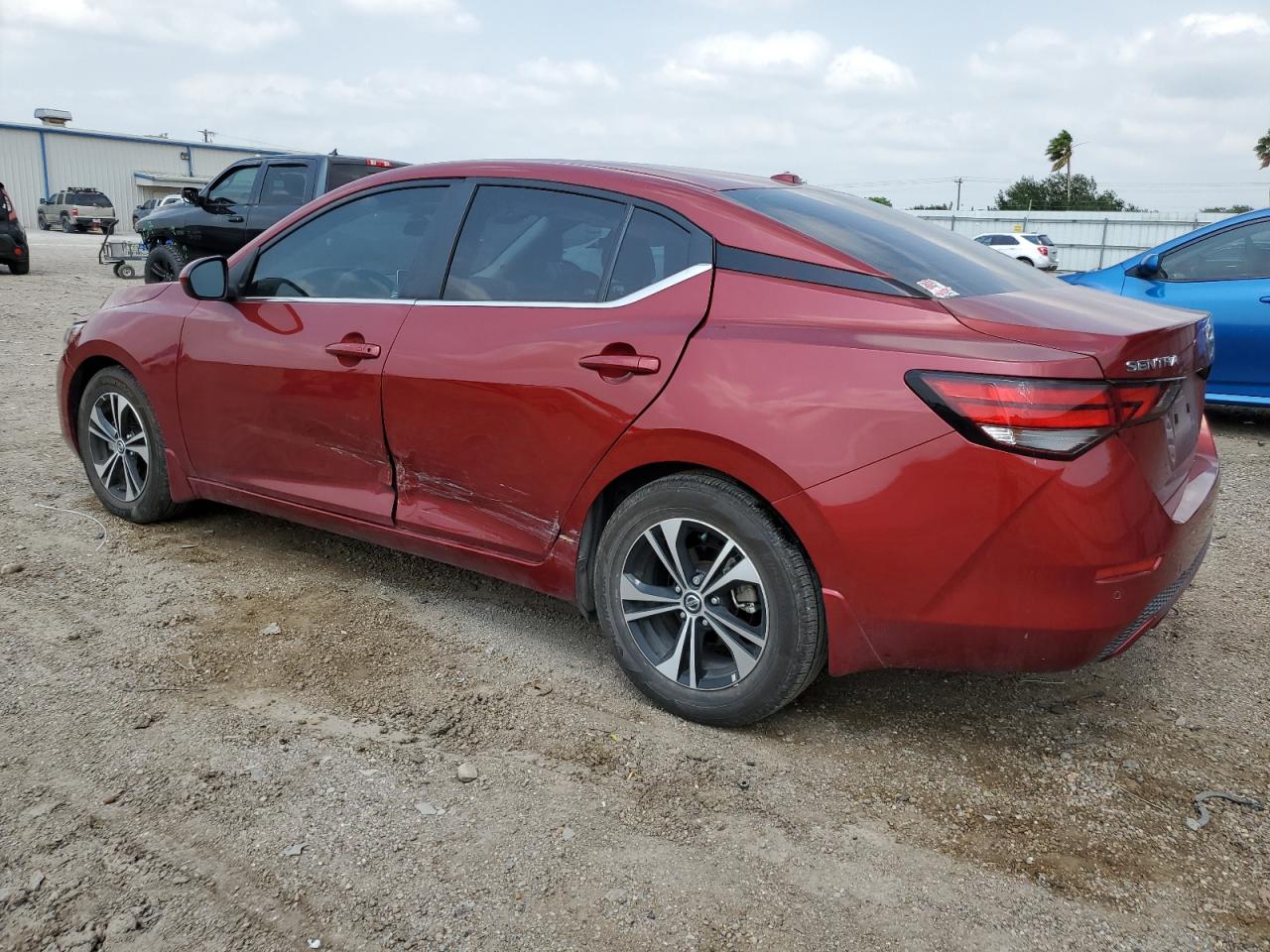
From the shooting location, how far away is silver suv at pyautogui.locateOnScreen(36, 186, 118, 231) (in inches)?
1631

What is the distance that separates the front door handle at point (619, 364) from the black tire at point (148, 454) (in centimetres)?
239

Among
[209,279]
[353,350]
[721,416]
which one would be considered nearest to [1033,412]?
[721,416]

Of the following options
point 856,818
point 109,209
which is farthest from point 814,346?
point 109,209

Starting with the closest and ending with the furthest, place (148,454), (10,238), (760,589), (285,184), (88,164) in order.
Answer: (760,589) → (148,454) → (285,184) → (10,238) → (88,164)

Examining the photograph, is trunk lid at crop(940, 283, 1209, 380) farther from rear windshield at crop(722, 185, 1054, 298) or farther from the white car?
the white car

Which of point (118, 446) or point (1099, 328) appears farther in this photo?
point (118, 446)

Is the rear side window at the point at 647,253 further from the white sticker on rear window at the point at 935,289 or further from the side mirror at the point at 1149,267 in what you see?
the side mirror at the point at 1149,267

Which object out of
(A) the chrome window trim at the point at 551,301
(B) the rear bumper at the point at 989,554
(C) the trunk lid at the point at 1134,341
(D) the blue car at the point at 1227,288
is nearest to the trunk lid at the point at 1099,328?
(C) the trunk lid at the point at 1134,341

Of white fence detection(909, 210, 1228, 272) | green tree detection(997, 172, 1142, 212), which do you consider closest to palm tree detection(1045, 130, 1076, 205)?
green tree detection(997, 172, 1142, 212)

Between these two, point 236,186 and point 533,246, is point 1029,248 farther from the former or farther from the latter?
point 533,246

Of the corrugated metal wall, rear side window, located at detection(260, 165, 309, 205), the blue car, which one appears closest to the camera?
the blue car

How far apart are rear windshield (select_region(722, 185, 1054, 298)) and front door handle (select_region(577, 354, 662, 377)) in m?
0.58

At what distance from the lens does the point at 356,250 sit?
393 cm

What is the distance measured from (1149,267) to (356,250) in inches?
232
